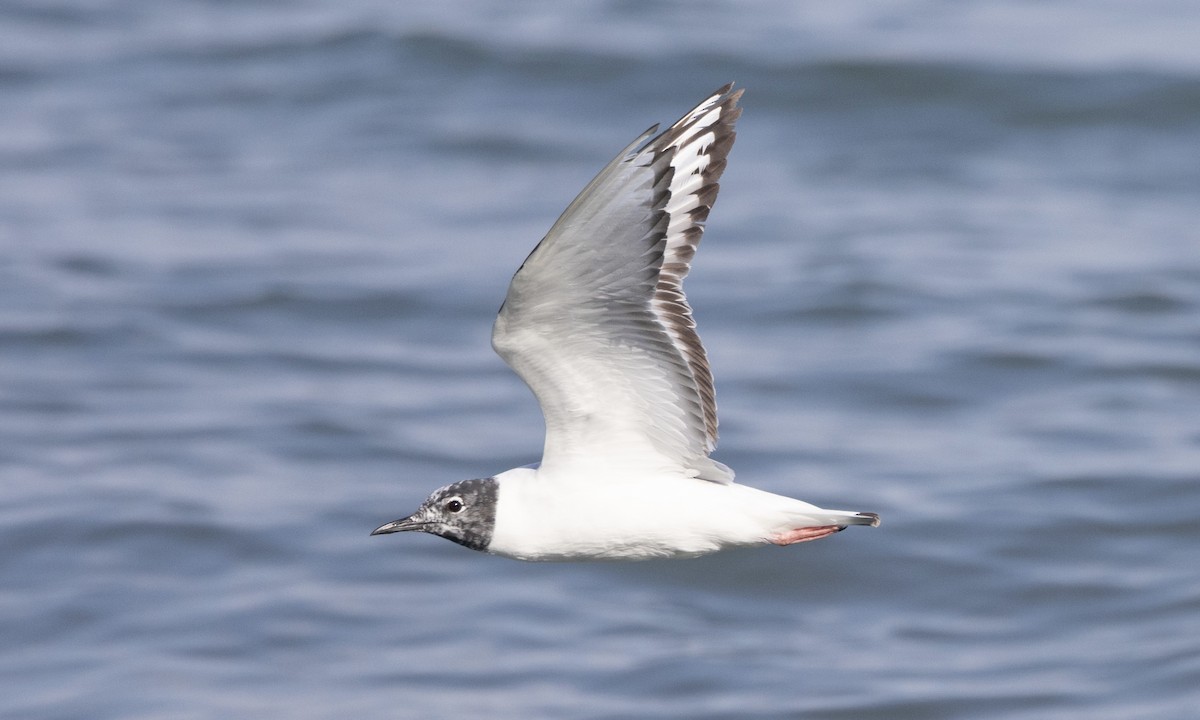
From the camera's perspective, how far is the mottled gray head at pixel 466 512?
7.32 m

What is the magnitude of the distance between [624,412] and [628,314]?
556 mm

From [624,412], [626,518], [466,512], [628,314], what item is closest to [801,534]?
[626,518]

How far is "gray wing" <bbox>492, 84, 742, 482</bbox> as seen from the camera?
21.1ft

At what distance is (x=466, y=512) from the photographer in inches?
289

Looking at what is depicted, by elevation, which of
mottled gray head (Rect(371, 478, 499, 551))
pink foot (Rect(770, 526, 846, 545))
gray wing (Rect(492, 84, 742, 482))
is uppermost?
gray wing (Rect(492, 84, 742, 482))

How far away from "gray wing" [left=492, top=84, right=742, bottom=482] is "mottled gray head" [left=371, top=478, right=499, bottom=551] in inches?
12.4

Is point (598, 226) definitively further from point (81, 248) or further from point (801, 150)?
point (801, 150)

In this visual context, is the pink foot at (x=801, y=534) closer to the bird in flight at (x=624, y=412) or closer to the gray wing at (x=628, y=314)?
the bird in flight at (x=624, y=412)

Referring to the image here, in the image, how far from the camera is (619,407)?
7230mm

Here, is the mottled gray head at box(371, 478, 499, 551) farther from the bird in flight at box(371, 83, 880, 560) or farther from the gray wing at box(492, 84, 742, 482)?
the gray wing at box(492, 84, 742, 482)

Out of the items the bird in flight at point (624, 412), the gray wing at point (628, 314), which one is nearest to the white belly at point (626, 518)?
the bird in flight at point (624, 412)

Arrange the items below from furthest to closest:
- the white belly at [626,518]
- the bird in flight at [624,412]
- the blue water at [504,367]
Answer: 1. the blue water at [504,367]
2. the white belly at [626,518]
3. the bird in flight at [624,412]

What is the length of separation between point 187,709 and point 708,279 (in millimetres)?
8147

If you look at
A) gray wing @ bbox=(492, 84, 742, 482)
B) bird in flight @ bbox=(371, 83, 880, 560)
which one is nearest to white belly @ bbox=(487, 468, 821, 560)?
bird in flight @ bbox=(371, 83, 880, 560)
